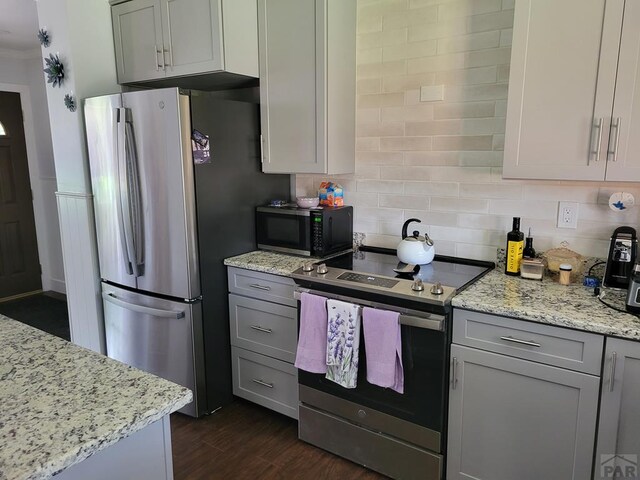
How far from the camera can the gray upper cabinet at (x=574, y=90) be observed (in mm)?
1747

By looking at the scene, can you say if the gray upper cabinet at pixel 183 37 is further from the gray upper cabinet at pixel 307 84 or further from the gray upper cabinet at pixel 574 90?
the gray upper cabinet at pixel 574 90

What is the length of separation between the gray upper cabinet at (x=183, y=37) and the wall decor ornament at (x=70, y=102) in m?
0.34

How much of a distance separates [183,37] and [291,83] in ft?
2.17

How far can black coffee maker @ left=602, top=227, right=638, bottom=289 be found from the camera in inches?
77.5

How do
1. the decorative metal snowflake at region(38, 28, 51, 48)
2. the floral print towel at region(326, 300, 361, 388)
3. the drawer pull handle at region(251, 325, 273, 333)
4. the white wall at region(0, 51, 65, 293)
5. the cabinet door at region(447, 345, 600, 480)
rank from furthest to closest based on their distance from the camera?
the white wall at region(0, 51, 65, 293), the decorative metal snowflake at region(38, 28, 51, 48), the drawer pull handle at region(251, 325, 273, 333), the floral print towel at region(326, 300, 361, 388), the cabinet door at region(447, 345, 600, 480)

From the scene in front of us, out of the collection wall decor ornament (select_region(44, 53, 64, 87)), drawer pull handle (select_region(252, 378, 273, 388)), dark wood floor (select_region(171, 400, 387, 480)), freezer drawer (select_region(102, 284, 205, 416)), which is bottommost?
dark wood floor (select_region(171, 400, 387, 480))

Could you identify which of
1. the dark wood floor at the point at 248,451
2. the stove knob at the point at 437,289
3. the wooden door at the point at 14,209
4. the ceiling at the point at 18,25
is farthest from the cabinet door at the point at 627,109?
the wooden door at the point at 14,209

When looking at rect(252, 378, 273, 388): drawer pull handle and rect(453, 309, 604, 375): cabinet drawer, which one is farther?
rect(252, 378, 273, 388): drawer pull handle

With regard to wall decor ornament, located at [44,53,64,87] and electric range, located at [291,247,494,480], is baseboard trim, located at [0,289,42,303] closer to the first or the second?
wall decor ornament, located at [44,53,64,87]

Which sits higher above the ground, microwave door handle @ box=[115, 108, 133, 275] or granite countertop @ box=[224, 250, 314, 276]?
microwave door handle @ box=[115, 108, 133, 275]

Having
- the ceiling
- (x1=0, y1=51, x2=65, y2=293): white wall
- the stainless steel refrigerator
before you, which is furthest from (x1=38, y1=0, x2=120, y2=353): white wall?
(x1=0, y1=51, x2=65, y2=293): white wall

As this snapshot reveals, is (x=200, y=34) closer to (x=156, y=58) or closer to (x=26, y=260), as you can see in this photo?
(x=156, y=58)

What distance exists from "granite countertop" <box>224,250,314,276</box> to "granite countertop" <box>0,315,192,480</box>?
1.19m

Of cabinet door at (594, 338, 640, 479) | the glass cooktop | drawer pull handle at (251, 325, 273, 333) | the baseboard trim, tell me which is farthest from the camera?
the baseboard trim
